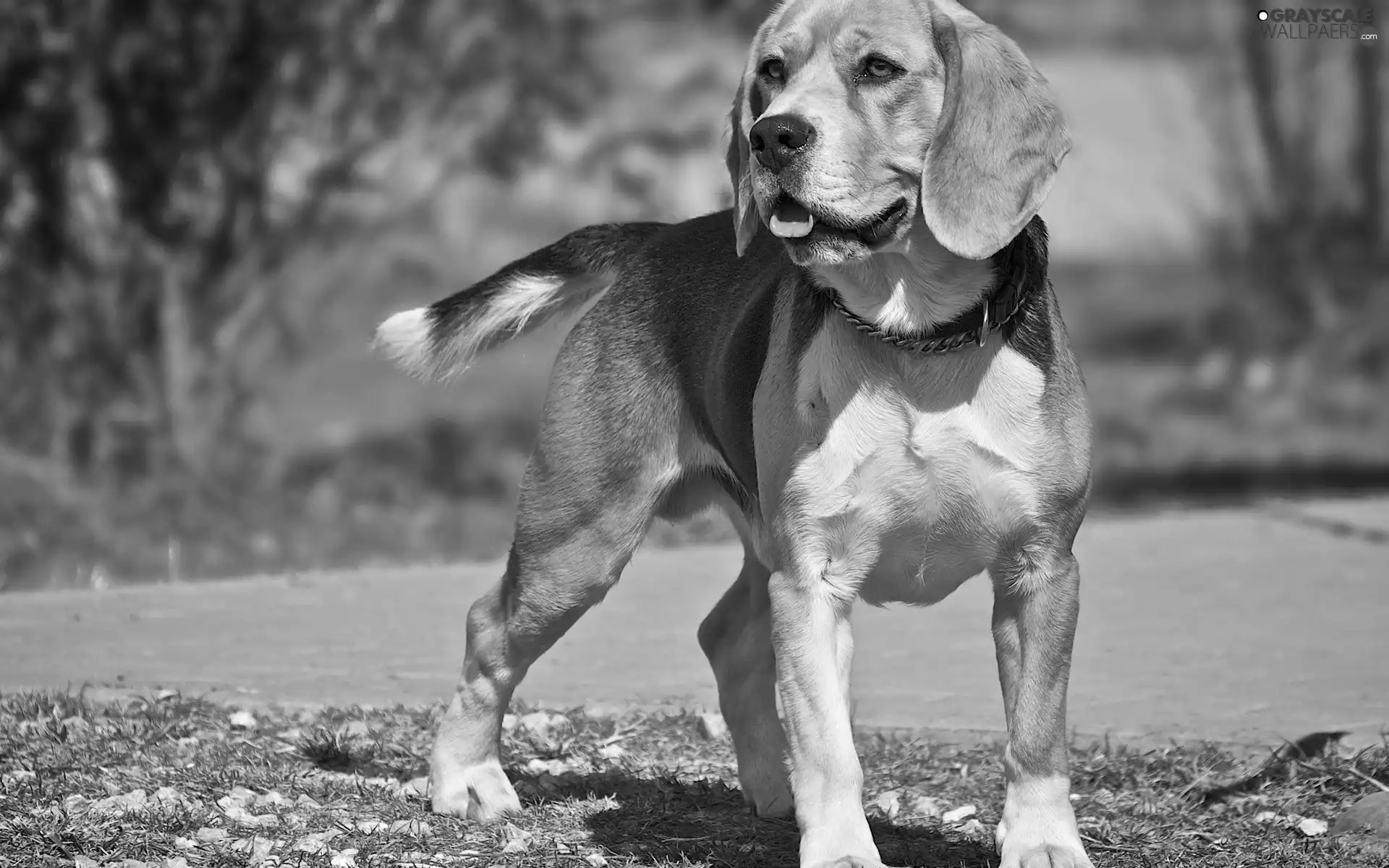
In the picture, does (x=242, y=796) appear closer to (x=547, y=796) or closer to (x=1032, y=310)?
(x=547, y=796)

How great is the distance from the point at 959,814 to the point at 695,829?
27.5 inches

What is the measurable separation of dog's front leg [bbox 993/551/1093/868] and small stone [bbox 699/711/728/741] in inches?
64.4

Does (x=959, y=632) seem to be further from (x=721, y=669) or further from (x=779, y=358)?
(x=779, y=358)

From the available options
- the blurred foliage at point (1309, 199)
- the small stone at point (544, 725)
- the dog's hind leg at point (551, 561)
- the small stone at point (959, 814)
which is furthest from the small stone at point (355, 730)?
the blurred foliage at point (1309, 199)

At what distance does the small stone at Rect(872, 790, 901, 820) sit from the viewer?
4.72 metres

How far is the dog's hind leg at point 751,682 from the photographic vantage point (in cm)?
478

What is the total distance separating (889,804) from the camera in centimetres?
477

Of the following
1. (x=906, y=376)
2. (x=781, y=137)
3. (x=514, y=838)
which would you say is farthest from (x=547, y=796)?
(x=781, y=137)

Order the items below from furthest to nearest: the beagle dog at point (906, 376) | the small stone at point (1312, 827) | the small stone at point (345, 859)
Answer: the small stone at point (1312, 827) < the small stone at point (345, 859) < the beagle dog at point (906, 376)

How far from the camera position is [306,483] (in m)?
10.5

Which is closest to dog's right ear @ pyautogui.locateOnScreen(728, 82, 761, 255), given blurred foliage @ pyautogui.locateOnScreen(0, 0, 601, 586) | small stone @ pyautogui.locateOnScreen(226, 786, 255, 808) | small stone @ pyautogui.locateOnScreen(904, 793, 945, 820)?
small stone @ pyautogui.locateOnScreen(904, 793, 945, 820)

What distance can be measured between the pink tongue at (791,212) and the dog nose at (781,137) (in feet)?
0.29

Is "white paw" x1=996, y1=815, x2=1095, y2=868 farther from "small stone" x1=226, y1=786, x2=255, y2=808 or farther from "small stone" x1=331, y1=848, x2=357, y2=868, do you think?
"small stone" x1=226, y1=786, x2=255, y2=808

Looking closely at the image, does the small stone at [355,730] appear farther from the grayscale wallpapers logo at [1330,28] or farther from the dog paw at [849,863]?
the grayscale wallpapers logo at [1330,28]
